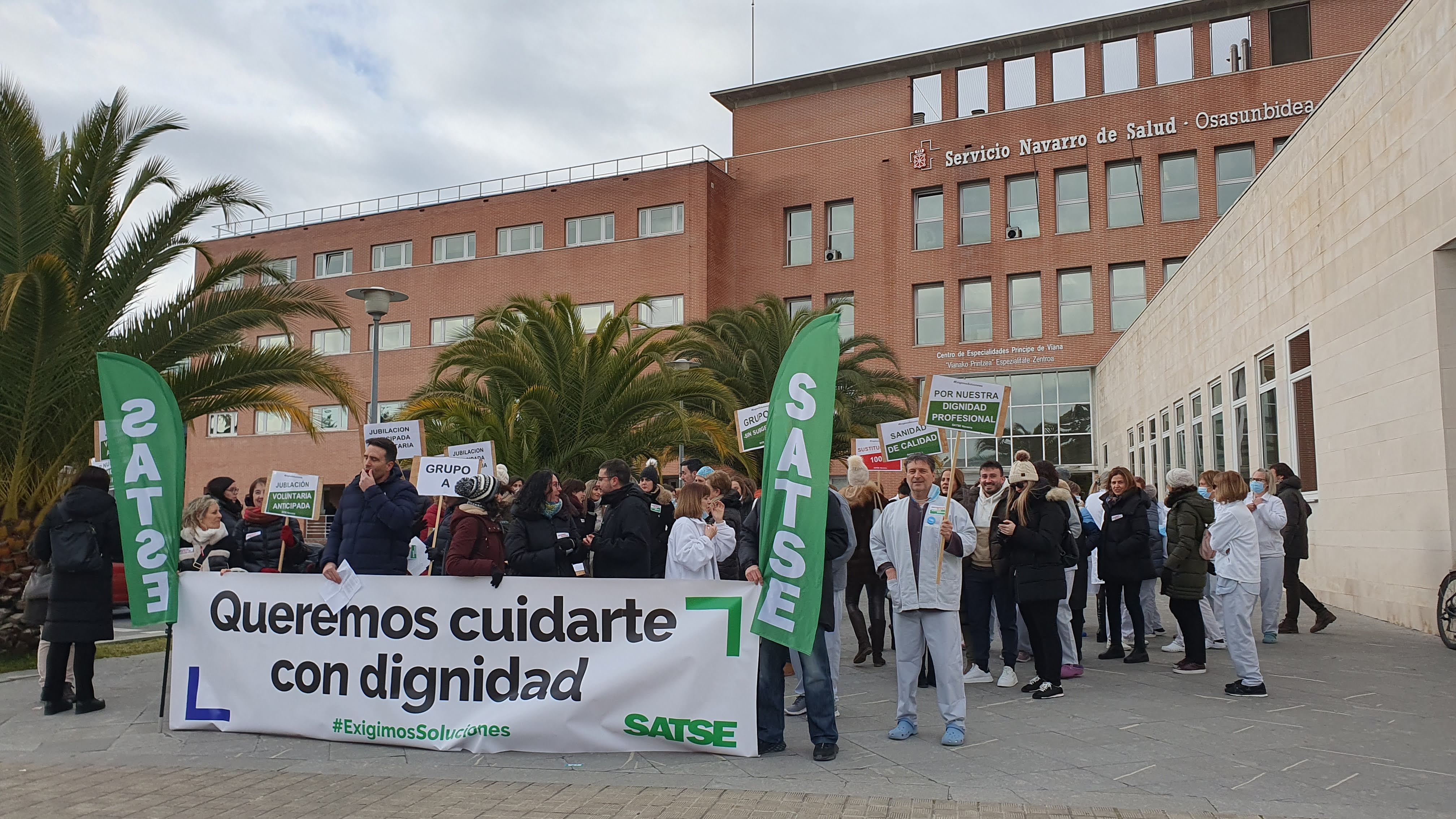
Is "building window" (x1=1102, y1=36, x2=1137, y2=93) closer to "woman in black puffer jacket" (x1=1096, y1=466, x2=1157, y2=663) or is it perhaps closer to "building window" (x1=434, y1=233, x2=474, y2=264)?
"building window" (x1=434, y1=233, x2=474, y2=264)

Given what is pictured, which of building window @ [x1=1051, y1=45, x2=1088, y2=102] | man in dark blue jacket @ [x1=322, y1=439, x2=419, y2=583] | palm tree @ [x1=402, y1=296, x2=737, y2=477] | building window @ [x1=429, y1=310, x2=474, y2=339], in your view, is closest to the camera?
man in dark blue jacket @ [x1=322, y1=439, x2=419, y2=583]

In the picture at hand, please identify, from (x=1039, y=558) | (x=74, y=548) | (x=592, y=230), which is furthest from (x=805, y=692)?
(x=592, y=230)

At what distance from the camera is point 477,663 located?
689 centimetres

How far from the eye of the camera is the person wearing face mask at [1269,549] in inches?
427

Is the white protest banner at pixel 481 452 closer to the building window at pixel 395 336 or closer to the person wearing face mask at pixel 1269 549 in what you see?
the person wearing face mask at pixel 1269 549

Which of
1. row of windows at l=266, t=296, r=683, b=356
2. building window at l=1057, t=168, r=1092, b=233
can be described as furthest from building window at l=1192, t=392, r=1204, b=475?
row of windows at l=266, t=296, r=683, b=356

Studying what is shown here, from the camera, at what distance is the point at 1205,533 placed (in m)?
9.27

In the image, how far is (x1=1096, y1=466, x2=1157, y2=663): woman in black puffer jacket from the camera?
990 cm

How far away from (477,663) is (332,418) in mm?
42609

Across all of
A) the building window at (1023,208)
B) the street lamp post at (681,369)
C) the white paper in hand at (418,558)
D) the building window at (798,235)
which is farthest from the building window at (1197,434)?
the building window at (798,235)

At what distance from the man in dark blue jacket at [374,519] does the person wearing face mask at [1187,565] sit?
598 centimetres

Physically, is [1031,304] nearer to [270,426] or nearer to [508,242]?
[508,242]

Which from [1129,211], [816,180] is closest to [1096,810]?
[1129,211]

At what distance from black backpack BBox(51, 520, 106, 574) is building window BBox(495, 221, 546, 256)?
36.9 metres
